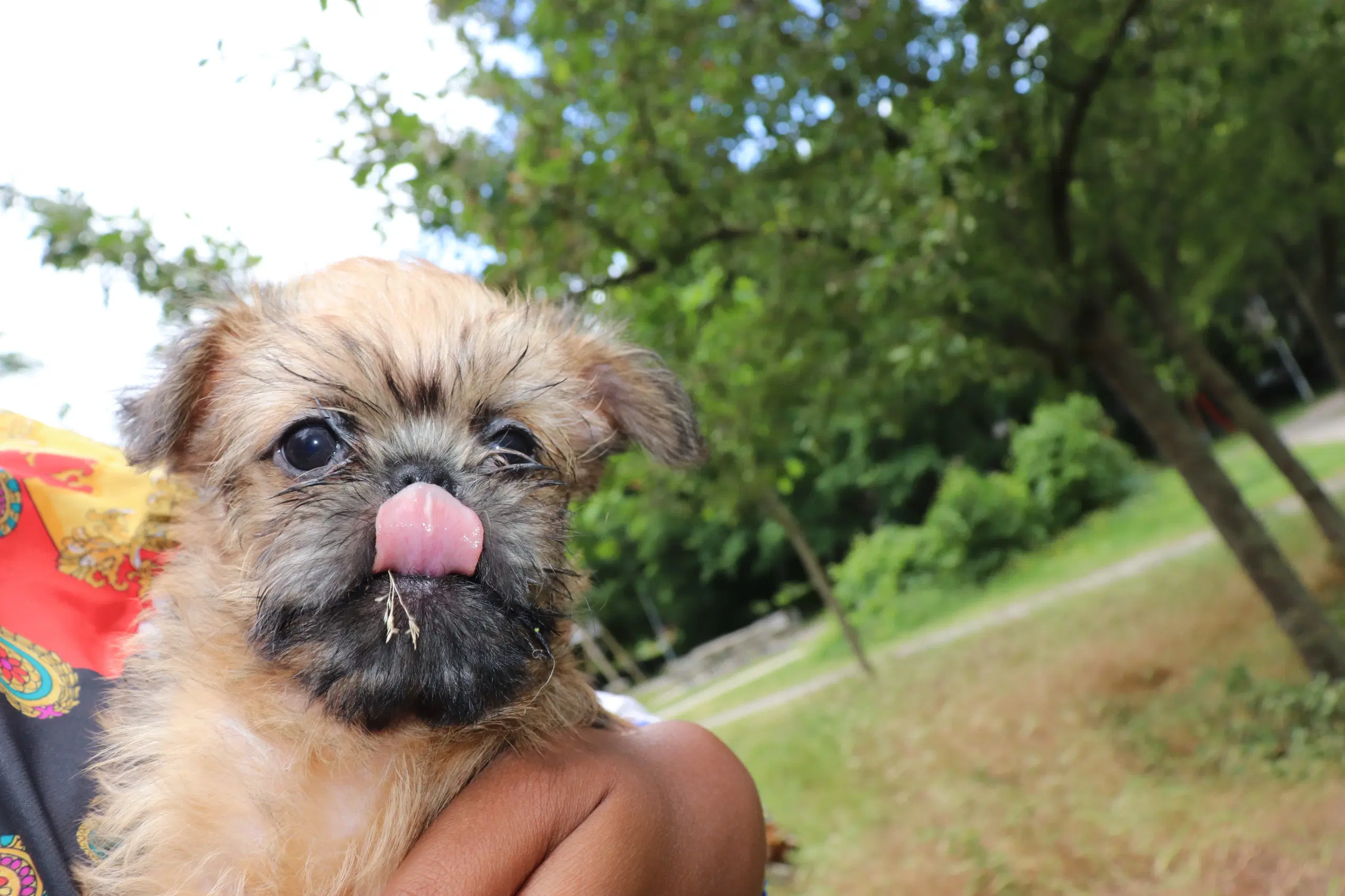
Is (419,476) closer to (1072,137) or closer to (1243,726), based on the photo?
(1072,137)

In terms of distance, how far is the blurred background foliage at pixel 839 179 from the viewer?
4.96 m

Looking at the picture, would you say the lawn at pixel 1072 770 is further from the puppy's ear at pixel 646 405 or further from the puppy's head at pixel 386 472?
the puppy's head at pixel 386 472

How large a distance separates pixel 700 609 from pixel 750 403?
1270 inches

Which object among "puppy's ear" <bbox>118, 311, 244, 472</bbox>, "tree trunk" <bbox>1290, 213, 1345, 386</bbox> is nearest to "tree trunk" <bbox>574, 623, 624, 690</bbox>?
"puppy's ear" <bbox>118, 311, 244, 472</bbox>

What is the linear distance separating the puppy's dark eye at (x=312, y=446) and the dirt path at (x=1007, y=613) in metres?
11.8

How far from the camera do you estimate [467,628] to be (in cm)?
170

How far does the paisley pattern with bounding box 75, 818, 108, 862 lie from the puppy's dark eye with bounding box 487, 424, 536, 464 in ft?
3.78

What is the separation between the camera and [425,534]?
165 centimetres

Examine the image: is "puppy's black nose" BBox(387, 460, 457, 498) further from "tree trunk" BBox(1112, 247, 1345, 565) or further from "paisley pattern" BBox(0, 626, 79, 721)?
"tree trunk" BBox(1112, 247, 1345, 565)

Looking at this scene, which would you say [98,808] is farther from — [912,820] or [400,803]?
[912,820]

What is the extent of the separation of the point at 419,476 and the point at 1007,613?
13.7 metres

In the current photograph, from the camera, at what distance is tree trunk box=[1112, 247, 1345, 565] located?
728cm

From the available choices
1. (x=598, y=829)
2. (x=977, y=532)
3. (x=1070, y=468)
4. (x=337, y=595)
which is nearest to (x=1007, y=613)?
(x=977, y=532)

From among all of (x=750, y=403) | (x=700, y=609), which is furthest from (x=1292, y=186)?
(x=700, y=609)
